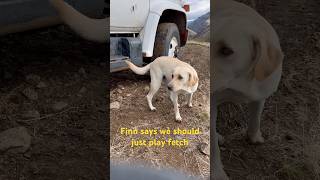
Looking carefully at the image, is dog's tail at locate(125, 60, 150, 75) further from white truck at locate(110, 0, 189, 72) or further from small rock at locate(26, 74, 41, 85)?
small rock at locate(26, 74, 41, 85)

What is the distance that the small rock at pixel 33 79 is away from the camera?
2.46m

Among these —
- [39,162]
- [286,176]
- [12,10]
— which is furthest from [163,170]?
[12,10]

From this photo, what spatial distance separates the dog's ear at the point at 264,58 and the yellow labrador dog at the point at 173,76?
0.97 ft

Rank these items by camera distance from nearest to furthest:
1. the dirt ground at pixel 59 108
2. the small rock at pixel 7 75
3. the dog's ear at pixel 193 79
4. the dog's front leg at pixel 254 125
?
the dog's ear at pixel 193 79 < the dirt ground at pixel 59 108 < the dog's front leg at pixel 254 125 < the small rock at pixel 7 75

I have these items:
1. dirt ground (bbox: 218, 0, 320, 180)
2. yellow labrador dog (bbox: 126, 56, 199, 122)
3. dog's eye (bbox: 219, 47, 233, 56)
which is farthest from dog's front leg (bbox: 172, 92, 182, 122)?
dirt ground (bbox: 218, 0, 320, 180)

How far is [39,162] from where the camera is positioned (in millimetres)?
2107

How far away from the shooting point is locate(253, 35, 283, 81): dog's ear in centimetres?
195

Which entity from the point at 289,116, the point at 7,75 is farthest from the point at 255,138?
the point at 7,75

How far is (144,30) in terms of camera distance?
1858 millimetres

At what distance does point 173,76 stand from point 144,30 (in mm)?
205

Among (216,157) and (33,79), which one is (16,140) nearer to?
(33,79)

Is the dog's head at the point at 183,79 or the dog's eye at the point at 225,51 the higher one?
the dog's eye at the point at 225,51

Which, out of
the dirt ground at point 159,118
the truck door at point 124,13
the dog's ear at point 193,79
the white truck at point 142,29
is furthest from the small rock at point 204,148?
the truck door at point 124,13

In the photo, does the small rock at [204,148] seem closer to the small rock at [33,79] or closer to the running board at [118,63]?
the running board at [118,63]
